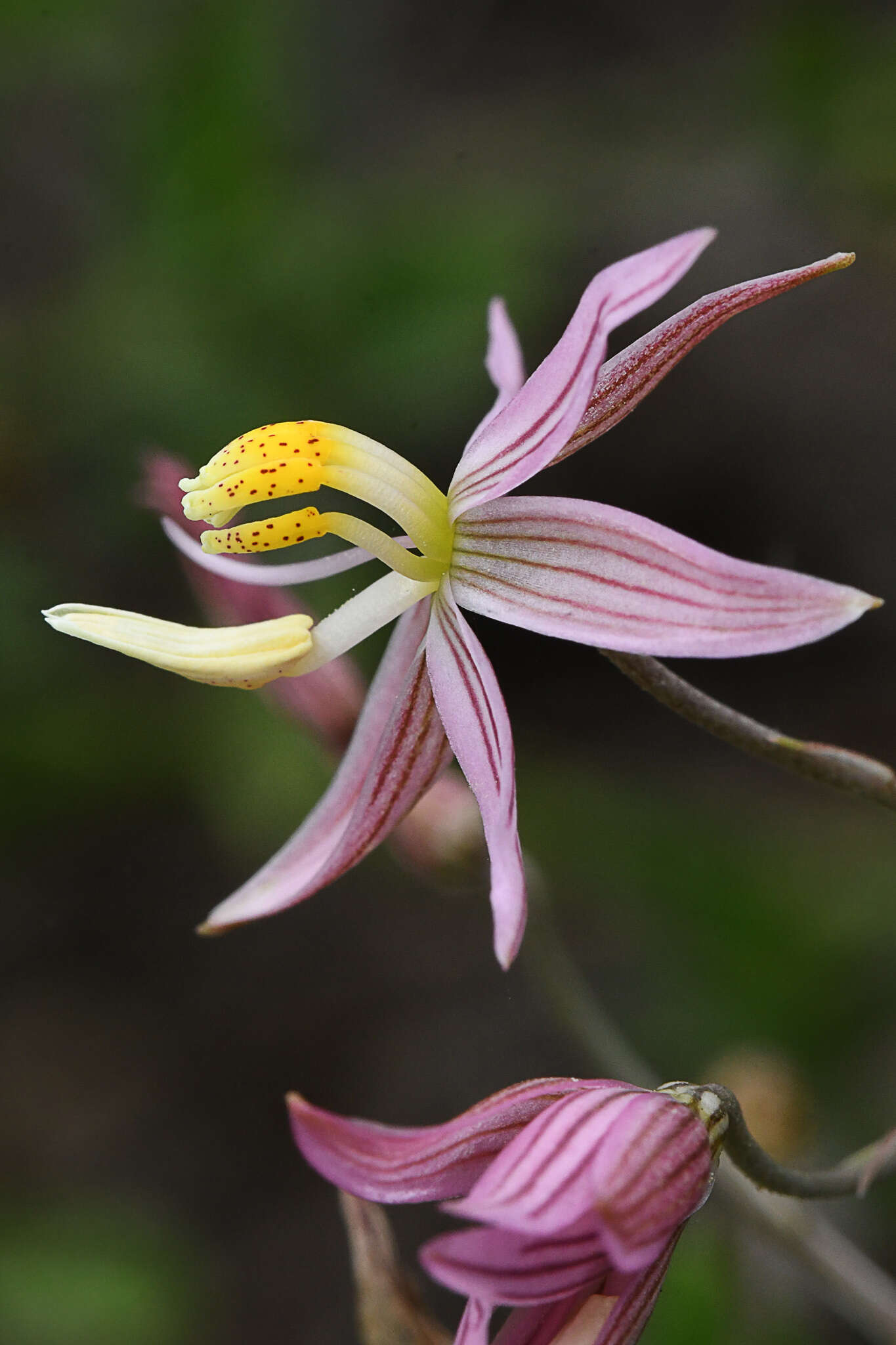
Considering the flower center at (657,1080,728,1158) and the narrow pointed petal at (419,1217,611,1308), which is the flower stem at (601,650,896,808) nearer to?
the flower center at (657,1080,728,1158)

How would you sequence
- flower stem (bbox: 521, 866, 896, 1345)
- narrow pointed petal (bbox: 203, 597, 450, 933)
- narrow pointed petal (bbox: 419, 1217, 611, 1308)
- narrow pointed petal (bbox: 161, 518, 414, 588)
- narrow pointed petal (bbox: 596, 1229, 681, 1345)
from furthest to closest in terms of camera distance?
flower stem (bbox: 521, 866, 896, 1345) < narrow pointed petal (bbox: 161, 518, 414, 588) < narrow pointed petal (bbox: 203, 597, 450, 933) < narrow pointed petal (bbox: 596, 1229, 681, 1345) < narrow pointed petal (bbox: 419, 1217, 611, 1308)

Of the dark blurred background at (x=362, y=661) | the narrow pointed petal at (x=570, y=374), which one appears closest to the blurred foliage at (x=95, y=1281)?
the dark blurred background at (x=362, y=661)

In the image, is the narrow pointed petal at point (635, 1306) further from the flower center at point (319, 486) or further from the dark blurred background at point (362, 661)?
the dark blurred background at point (362, 661)

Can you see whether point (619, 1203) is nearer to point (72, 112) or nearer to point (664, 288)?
point (664, 288)

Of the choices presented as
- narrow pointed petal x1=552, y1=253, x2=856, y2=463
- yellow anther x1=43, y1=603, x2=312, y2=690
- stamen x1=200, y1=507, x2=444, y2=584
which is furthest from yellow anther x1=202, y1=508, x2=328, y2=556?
narrow pointed petal x1=552, y1=253, x2=856, y2=463

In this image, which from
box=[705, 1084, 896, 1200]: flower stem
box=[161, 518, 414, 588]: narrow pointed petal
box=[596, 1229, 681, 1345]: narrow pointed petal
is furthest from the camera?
box=[161, 518, 414, 588]: narrow pointed petal

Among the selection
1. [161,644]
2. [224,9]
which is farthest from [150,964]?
[161,644]

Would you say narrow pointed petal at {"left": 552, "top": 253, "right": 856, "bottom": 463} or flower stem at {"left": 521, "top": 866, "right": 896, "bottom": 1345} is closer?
narrow pointed petal at {"left": 552, "top": 253, "right": 856, "bottom": 463}
